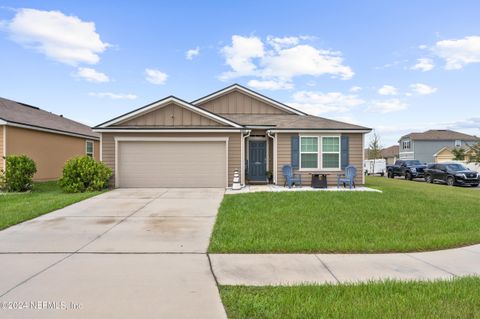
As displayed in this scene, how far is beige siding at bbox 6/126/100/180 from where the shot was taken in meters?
14.4

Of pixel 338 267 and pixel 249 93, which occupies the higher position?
pixel 249 93

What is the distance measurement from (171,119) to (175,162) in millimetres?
1982

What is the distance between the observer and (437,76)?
16969 millimetres

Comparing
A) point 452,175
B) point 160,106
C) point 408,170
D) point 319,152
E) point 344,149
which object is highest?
point 160,106

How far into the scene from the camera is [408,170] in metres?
25.1

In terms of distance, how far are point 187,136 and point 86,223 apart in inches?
276

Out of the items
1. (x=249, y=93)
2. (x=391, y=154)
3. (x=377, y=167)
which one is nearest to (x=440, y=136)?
(x=391, y=154)

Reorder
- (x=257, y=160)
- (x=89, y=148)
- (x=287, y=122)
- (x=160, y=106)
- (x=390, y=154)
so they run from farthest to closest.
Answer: (x=390, y=154), (x=89, y=148), (x=257, y=160), (x=287, y=122), (x=160, y=106)

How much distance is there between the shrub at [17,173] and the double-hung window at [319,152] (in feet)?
40.1

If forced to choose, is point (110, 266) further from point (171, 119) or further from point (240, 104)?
point (240, 104)

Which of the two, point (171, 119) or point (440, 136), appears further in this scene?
point (440, 136)

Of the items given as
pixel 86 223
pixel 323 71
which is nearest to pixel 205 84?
pixel 323 71

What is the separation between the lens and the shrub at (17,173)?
1258cm

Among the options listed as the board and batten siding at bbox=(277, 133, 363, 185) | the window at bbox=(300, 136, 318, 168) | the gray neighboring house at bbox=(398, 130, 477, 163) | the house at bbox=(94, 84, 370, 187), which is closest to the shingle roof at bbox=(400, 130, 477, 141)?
the gray neighboring house at bbox=(398, 130, 477, 163)
